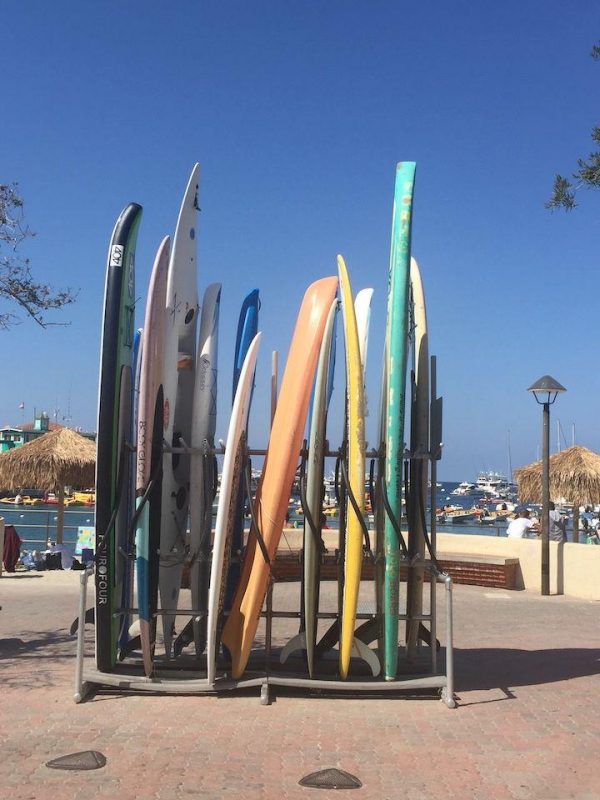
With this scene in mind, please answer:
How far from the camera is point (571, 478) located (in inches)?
600

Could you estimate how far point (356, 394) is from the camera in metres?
6.23

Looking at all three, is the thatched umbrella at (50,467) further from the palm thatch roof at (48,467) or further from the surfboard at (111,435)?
the surfboard at (111,435)

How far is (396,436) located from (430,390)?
0.82m

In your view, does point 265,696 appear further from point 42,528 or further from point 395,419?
point 42,528

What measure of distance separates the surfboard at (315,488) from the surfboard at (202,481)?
84 cm

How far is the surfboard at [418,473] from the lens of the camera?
6.85 m

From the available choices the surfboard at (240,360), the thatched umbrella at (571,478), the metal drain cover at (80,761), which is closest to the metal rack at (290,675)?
the surfboard at (240,360)

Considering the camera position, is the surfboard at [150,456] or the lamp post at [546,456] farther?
the lamp post at [546,456]

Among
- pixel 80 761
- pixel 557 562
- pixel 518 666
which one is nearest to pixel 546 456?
pixel 557 562

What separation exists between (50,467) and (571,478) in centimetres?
993

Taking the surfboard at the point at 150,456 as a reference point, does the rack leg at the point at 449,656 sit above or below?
below

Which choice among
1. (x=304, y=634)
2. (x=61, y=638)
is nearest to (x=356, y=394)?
(x=304, y=634)

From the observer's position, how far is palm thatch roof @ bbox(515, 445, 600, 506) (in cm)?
1510

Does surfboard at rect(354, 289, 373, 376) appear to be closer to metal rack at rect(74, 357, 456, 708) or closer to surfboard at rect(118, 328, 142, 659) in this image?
metal rack at rect(74, 357, 456, 708)
